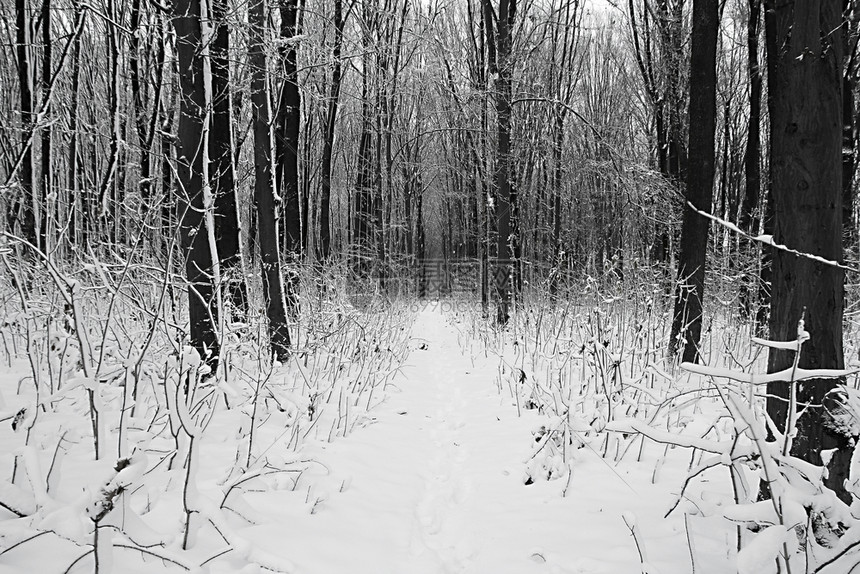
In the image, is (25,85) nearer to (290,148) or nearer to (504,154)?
(290,148)

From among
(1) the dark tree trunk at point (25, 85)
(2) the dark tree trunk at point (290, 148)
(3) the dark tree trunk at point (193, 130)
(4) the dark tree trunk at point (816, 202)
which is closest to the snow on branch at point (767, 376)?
(4) the dark tree trunk at point (816, 202)

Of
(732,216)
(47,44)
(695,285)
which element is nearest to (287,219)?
(47,44)

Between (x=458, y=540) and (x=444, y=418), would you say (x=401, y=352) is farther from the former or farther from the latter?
(x=458, y=540)

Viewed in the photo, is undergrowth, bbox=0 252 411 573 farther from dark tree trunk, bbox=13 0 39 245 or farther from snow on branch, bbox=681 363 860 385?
dark tree trunk, bbox=13 0 39 245

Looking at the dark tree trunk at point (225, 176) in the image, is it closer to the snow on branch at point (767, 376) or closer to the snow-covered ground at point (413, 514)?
the snow-covered ground at point (413, 514)

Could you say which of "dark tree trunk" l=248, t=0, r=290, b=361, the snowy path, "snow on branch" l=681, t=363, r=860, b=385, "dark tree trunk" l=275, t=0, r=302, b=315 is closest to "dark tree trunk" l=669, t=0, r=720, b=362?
the snowy path

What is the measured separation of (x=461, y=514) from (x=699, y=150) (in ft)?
14.9

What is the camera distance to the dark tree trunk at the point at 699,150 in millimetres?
5012

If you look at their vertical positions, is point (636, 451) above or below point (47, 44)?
below

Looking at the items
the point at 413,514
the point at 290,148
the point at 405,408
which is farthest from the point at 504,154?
the point at 413,514

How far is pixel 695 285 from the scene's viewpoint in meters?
5.16

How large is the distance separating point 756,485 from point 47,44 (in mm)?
11054

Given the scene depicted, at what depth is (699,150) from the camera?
5.08m

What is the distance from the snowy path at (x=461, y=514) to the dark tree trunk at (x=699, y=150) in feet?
8.32
